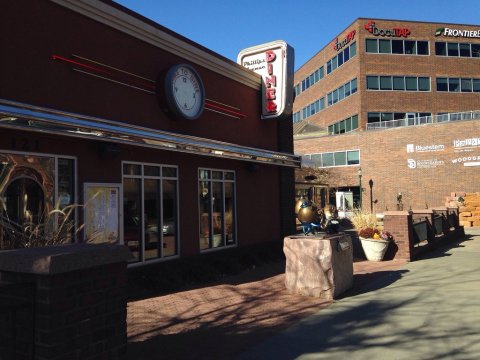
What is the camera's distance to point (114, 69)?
913 cm

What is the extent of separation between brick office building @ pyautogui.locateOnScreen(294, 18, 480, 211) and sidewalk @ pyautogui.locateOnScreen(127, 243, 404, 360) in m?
29.0

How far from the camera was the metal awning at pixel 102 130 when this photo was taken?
22.0 ft

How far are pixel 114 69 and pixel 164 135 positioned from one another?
1.62m

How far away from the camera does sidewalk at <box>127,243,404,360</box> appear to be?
5.56 metres

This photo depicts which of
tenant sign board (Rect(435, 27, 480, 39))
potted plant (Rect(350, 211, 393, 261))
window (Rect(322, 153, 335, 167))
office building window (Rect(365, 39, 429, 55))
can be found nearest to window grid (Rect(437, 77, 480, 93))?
office building window (Rect(365, 39, 429, 55))

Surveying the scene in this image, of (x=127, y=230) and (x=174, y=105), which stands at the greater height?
(x=174, y=105)

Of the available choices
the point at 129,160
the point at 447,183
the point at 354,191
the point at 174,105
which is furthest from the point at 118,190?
the point at 354,191

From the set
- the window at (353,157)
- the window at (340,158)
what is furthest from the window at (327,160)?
the window at (353,157)

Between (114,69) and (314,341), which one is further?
(114,69)

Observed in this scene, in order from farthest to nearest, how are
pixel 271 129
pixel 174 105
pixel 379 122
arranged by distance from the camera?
1. pixel 379 122
2. pixel 271 129
3. pixel 174 105

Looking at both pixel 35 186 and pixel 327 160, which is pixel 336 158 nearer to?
pixel 327 160

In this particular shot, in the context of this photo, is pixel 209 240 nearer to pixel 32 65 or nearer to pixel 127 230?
pixel 127 230

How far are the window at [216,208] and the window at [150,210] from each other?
113 cm

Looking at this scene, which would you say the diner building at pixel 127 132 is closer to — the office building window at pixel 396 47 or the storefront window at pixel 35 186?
the storefront window at pixel 35 186
